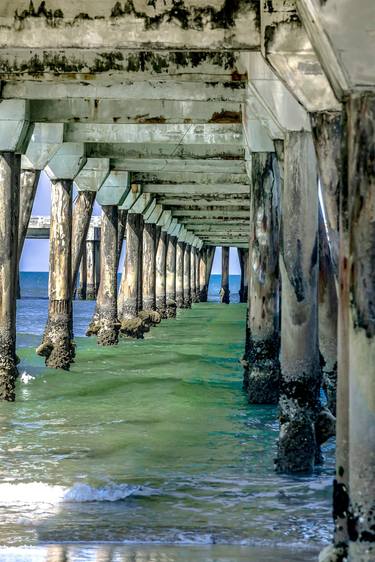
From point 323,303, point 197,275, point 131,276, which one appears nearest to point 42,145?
point 323,303

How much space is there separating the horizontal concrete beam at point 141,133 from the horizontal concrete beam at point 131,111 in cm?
151

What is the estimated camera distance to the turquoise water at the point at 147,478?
5124 millimetres

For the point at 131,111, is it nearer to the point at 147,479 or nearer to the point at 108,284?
the point at 147,479

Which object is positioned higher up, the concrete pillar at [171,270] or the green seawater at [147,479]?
the concrete pillar at [171,270]

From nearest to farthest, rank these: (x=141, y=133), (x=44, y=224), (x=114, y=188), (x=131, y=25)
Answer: (x=131, y=25) < (x=141, y=133) < (x=114, y=188) < (x=44, y=224)

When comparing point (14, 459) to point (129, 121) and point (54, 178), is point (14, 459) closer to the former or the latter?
point (129, 121)

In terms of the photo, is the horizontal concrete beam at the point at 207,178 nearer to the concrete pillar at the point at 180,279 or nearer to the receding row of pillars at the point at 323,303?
the receding row of pillars at the point at 323,303

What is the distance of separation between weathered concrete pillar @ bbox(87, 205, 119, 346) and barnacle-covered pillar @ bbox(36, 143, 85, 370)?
339cm

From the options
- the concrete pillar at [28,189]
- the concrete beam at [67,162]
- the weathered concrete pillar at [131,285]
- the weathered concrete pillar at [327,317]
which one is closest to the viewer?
the weathered concrete pillar at [327,317]

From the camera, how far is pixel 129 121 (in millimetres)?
11719

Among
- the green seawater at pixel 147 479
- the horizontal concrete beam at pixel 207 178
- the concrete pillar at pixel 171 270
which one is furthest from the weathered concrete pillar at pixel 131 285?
the concrete pillar at pixel 171 270

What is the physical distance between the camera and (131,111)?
38.2 ft

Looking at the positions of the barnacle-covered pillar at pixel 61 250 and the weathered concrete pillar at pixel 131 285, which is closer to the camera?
the barnacle-covered pillar at pixel 61 250

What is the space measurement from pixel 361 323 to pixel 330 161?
5.68 feet
